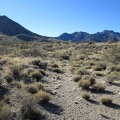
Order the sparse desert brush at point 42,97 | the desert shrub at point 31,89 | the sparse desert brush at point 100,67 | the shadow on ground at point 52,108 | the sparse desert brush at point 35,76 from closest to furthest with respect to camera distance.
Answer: the shadow on ground at point 52,108 → the sparse desert brush at point 42,97 → the desert shrub at point 31,89 → the sparse desert brush at point 35,76 → the sparse desert brush at point 100,67

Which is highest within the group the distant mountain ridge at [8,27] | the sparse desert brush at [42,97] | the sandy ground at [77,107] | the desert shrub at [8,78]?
the distant mountain ridge at [8,27]

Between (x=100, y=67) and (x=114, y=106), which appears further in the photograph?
(x=100, y=67)

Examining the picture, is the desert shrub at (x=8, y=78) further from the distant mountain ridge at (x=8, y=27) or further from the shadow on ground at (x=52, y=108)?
the distant mountain ridge at (x=8, y=27)

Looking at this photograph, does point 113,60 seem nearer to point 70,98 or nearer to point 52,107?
point 70,98

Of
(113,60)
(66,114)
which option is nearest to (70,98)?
(66,114)

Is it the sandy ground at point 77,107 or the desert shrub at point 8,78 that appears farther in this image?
the desert shrub at point 8,78

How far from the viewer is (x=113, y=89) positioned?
17375mm

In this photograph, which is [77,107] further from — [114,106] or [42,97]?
[114,106]

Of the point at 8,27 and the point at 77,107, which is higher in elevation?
the point at 8,27

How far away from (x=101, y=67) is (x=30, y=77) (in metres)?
12.1

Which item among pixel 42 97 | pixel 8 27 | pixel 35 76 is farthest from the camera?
pixel 8 27

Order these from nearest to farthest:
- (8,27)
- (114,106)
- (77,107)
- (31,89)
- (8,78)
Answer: (77,107) < (114,106) < (31,89) < (8,78) < (8,27)

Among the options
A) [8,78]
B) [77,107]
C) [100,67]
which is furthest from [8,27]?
[77,107]

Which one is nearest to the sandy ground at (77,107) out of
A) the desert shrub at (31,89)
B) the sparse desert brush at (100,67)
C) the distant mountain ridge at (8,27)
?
the desert shrub at (31,89)
